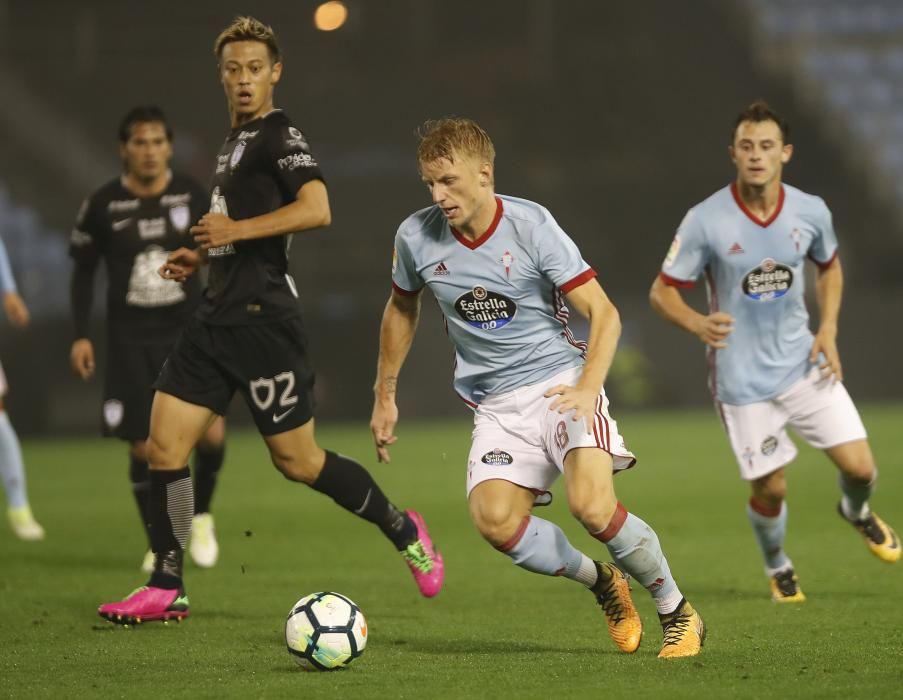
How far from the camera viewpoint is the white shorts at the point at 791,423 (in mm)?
6219

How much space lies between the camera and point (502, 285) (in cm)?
487

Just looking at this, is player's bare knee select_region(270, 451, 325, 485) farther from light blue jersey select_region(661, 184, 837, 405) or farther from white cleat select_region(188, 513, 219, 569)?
white cleat select_region(188, 513, 219, 569)

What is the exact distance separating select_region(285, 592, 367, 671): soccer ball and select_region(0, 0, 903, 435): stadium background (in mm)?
13703

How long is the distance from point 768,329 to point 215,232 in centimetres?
241

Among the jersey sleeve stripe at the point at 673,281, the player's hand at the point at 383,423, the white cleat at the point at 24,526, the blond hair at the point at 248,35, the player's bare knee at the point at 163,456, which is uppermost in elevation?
the blond hair at the point at 248,35

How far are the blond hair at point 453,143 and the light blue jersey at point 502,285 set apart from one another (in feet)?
0.75

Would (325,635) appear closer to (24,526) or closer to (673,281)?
(673,281)

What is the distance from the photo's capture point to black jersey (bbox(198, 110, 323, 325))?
5594 mm

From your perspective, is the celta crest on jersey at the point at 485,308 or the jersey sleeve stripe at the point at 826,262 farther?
the jersey sleeve stripe at the point at 826,262

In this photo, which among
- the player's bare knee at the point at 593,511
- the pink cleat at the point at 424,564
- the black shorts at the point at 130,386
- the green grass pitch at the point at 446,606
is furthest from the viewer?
the black shorts at the point at 130,386

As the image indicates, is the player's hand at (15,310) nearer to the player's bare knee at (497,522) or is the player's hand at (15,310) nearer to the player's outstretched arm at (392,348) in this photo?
the player's outstretched arm at (392,348)

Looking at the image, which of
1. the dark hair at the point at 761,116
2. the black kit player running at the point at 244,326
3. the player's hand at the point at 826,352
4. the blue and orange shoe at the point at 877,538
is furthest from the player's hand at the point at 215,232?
the blue and orange shoe at the point at 877,538

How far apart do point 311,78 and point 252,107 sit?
15182mm

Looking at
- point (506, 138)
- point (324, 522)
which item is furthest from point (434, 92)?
point (324, 522)
